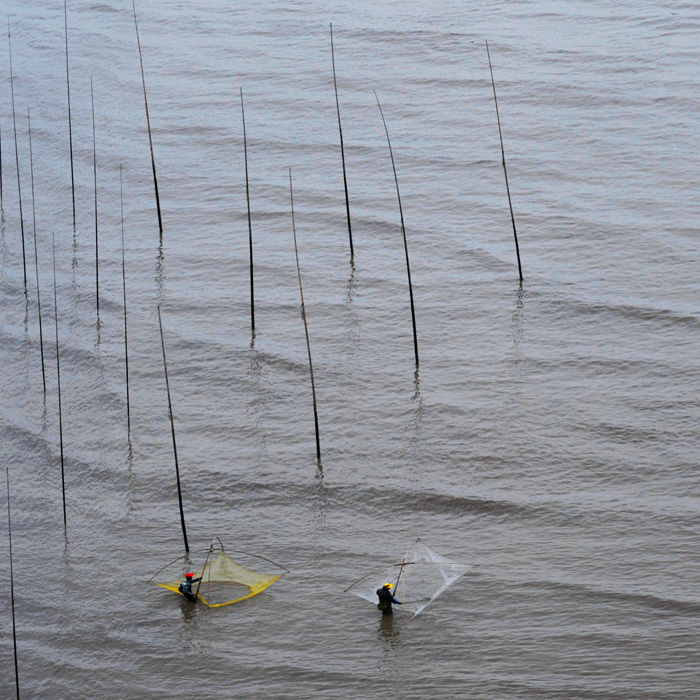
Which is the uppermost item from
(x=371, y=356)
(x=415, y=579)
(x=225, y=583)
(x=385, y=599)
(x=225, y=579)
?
(x=371, y=356)

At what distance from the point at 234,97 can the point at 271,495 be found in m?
19.5

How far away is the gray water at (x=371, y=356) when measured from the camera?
62.3 ft

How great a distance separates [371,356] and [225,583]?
7753 millimetres

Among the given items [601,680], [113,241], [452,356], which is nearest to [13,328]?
[113,241]

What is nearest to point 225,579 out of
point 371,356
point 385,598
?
point 385,598

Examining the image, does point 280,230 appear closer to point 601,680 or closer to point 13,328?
point 13,328

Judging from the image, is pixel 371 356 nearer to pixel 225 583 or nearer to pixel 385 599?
pixel 225 583

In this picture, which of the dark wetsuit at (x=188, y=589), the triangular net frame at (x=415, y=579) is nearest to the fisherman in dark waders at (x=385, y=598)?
the triangular net frame at (x=415, y=579)

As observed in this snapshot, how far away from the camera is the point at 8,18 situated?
1784 inches

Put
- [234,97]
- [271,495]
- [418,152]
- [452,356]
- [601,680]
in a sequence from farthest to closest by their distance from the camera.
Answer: [234,97] → [418,152] → [452,356] → [271,495] → [601,680]

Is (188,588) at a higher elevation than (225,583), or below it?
higher

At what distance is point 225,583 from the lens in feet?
66.4

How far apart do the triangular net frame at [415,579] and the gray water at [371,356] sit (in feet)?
0.75

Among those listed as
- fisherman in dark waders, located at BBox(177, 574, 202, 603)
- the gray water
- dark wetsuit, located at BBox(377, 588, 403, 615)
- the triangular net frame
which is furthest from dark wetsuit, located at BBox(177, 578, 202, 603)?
dark wetsuit, located at BBox(377, 588, 403, 615)
